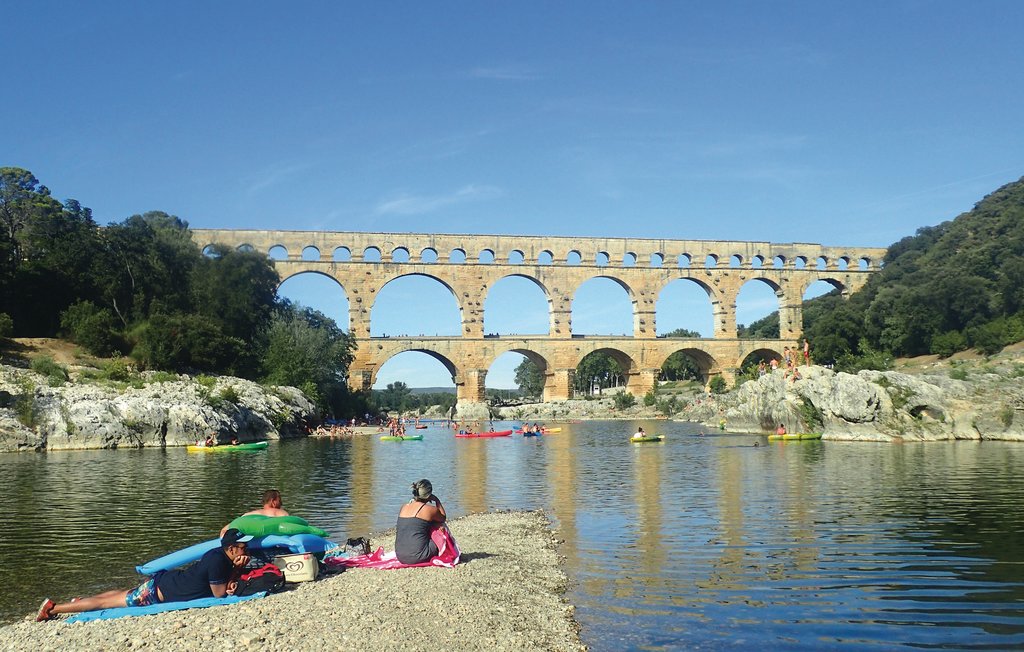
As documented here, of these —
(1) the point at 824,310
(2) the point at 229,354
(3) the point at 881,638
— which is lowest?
(3) the point at 881,638

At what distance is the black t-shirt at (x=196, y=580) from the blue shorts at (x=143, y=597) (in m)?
0.06

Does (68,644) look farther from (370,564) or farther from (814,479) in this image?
(814,479)

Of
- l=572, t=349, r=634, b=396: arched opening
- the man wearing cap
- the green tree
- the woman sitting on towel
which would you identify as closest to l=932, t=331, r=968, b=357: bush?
l=572, t=349, r=634, b=396: arched opening

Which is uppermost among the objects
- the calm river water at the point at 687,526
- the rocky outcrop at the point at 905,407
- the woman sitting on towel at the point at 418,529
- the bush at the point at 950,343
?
the bush at the point at 950,343

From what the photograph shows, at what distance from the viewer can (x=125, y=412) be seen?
3042cm

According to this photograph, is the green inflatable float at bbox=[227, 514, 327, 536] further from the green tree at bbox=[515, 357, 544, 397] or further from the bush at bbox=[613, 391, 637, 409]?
the green tree at bbox=[515, 357, 544, 397]

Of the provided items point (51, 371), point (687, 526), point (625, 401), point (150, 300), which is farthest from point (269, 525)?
point (625, 401)

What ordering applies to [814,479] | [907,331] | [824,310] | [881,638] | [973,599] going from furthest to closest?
[824,310] < [907,331] < [814,479] < [973,599] < [881,638]

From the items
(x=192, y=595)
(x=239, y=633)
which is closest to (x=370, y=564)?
(x=192, y=595)

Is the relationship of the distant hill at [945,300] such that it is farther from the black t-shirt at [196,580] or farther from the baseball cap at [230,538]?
the black t-shirt at [196,580]

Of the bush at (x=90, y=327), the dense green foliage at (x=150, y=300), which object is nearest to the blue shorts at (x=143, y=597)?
the dense green foliage at (x=150, y=300)

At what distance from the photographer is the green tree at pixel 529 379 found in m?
104

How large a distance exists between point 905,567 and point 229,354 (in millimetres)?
35025

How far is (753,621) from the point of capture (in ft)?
21.9
